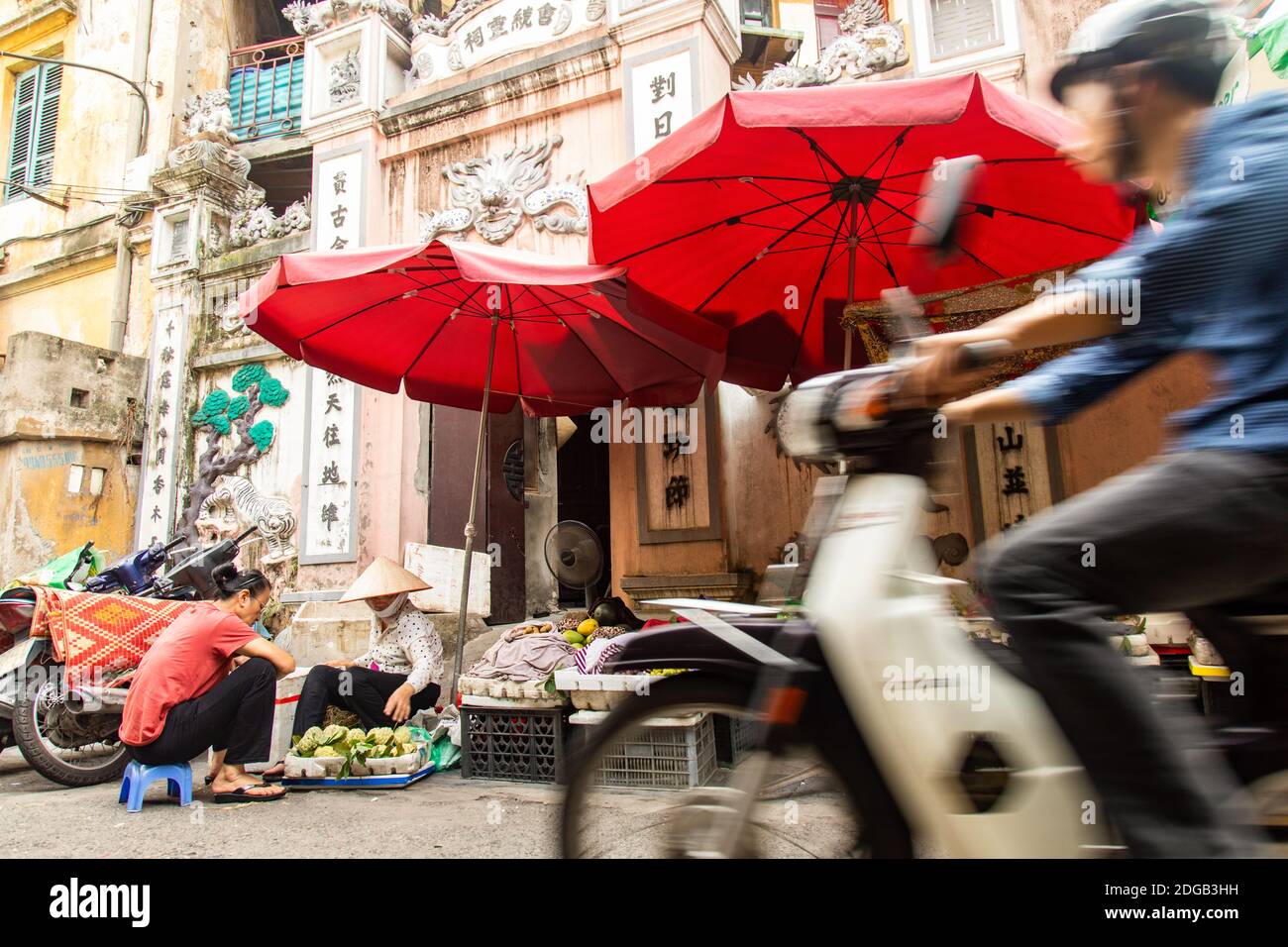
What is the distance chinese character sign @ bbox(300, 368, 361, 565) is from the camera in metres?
7.08

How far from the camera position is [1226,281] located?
136 cm

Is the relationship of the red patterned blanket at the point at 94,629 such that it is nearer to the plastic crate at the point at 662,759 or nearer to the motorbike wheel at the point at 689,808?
the plastic crate at the point at 662,759

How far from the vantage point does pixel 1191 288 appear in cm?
140

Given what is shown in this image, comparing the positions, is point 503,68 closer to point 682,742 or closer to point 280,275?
point 280,275

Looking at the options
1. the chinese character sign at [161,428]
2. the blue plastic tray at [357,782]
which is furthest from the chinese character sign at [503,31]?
the blue plastic tray at [357,782]

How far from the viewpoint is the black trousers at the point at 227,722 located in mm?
3703

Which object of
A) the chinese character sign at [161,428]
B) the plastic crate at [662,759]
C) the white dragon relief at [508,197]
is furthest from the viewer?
the chinese character sign at [161,428]

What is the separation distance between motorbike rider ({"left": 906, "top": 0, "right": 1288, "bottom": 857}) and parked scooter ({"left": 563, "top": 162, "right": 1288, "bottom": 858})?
0.09 metres

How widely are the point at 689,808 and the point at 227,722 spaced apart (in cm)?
320

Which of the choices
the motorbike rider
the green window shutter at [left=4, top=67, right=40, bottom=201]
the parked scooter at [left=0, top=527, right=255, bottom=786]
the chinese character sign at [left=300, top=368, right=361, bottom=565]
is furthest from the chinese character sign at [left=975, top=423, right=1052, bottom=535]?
the green window shutter at [left=4, top=67, right=40, bottom=201]

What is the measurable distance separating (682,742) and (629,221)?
9.10 ft

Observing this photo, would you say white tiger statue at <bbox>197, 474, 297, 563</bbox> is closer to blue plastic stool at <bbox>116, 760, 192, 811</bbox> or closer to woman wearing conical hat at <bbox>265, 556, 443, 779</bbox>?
woman wearing conical hat at <bbox>265, 556, 443, 779</bbox>

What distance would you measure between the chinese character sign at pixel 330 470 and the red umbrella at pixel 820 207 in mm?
3811
